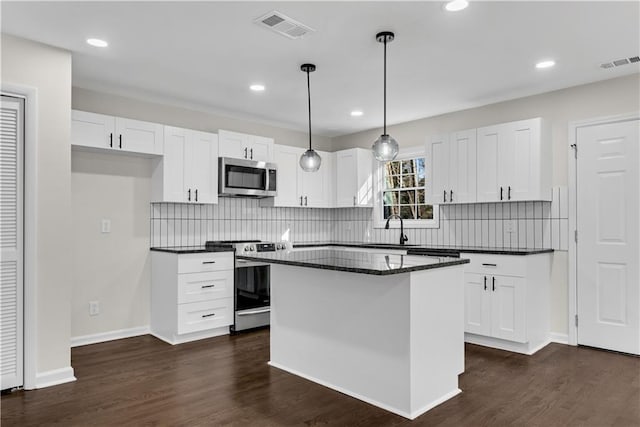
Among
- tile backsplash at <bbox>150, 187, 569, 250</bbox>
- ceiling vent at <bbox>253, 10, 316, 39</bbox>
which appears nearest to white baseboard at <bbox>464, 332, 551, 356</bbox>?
tile backsplash at <bbox>150, 187, 569, 250</bbox>


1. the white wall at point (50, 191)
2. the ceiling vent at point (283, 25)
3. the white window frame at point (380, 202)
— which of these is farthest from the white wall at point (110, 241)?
the white window frame at point (380, 202)

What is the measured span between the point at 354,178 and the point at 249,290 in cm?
211

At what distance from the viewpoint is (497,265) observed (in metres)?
3.96

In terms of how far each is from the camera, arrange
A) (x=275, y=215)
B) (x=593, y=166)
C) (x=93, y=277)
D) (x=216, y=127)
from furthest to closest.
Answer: (x=275, y=215) < (x=216, y=127) < (x=93, y=277) < (x=593, y=166)

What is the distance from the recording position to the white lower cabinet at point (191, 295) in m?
4.14

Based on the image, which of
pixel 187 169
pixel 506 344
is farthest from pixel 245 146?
pixel 506 344

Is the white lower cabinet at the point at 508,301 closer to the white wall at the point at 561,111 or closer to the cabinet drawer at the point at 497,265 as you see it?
the cabinet drawer at the point at 497,265

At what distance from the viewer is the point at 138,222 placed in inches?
176

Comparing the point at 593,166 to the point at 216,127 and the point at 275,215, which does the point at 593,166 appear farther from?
the point at 216,127

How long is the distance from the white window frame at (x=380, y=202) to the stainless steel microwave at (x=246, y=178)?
1.48m

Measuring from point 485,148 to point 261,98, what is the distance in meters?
2.38

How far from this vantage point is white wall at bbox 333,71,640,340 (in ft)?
12.4

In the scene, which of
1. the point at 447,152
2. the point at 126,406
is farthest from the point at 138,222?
the point at 447,152

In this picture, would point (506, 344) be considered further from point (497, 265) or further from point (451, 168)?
point (451, 168)
